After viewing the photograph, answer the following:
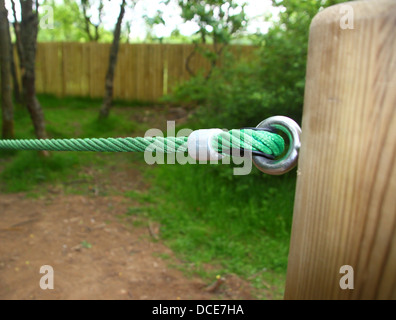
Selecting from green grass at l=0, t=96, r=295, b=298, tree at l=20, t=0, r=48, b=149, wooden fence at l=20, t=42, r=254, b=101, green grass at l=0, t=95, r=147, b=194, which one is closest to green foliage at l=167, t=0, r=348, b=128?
green grass at l=0, t=96, r=295, b=298

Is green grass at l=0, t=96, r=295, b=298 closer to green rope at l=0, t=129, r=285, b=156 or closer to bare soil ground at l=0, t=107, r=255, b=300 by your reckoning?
bare soil ground at l=0, t=107, r=255, b=300

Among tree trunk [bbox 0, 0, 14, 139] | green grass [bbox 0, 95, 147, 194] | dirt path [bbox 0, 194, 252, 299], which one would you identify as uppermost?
tree trunk [bbox 0, 0, 14, 139]

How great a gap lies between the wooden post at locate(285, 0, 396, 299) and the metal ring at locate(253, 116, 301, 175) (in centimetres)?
7

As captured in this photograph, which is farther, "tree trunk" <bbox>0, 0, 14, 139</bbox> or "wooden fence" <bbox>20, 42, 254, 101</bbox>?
"wooden fence" <bbox>20, 42, 254, 101</bbox>

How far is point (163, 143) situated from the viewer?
3.21 ft

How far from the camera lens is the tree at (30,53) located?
4656mm

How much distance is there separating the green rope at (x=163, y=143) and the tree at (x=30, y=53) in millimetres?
3915

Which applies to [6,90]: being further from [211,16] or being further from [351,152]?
[351,152]

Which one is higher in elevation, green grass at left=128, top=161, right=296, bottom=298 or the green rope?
the green rope

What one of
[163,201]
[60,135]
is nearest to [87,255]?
[163,201]

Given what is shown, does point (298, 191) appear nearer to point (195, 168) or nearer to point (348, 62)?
point (348, 62)

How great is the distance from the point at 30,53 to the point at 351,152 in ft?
17.6

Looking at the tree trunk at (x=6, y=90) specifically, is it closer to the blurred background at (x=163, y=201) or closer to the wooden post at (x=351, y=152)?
the blurred background at (x=163, y=201)

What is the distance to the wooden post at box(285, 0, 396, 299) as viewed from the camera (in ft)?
1.56
